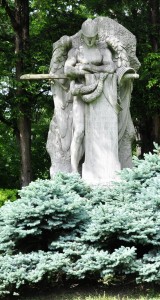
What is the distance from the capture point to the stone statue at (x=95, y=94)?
759cm

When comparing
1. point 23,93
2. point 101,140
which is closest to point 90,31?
point 101,140

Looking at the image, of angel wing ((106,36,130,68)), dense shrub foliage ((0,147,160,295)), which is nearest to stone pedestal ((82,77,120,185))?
angel wing ((106,36,130,68))

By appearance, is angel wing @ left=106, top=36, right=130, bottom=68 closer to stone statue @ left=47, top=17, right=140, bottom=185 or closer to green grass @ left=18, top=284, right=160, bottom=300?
stone statue @ left=47, top=17, right=140, bottom=185

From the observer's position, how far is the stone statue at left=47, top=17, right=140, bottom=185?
759cm

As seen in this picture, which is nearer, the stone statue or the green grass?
the green grass

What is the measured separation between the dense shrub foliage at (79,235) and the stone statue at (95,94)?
5.81ft

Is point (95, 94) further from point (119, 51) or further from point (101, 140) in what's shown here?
point (119, 51)

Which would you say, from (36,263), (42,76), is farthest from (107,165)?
(36,263)

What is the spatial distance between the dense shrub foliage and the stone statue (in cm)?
177

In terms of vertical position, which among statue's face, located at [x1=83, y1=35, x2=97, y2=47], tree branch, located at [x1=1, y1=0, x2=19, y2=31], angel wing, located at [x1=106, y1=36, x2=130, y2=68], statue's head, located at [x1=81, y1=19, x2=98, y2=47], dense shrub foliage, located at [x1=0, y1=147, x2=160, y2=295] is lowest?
dense shrub foliage, located at [x1=0, y1=147, x2=160, y2=295]

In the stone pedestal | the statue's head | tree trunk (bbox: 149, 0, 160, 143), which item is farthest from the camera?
tree trunk (bbox: 149, 0, 160, 143)

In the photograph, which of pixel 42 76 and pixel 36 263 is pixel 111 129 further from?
pixel 36 263

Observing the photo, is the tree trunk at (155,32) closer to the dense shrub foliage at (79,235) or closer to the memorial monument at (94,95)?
the memorial monument at (94,95)

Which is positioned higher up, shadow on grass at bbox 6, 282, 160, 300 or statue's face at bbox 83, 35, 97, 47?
statue's face at bbox 83, 35, 97, 47
